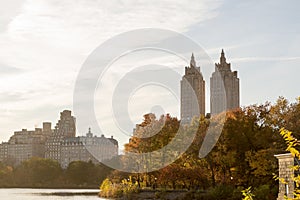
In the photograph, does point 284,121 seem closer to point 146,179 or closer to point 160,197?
point 160,197

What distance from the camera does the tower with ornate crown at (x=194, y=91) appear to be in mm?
131250

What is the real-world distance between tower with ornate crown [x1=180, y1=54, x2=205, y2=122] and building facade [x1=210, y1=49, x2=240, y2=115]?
10618 mm

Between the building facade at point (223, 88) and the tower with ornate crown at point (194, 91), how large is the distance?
10618mm

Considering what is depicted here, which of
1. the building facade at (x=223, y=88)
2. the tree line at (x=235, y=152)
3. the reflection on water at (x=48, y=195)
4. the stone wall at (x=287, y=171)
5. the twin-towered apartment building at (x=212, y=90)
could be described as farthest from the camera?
the building facade at (x=223, y=88)

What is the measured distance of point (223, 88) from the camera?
166 metres

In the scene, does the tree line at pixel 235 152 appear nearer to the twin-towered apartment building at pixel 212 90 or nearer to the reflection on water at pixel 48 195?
the reflection on water at pixel 48 195

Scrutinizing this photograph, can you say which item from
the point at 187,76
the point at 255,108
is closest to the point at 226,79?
the point at 187,76

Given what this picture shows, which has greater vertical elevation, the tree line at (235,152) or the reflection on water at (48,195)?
the tree line at (235,152)

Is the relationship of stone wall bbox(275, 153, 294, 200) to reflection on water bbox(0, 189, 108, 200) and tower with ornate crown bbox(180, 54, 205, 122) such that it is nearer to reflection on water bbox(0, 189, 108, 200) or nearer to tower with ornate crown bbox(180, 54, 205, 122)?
reflection on water bbox(0, 189, 108, 200)

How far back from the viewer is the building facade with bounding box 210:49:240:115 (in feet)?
534

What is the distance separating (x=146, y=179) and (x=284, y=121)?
1914 cm

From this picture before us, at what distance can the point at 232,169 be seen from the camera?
155 ft

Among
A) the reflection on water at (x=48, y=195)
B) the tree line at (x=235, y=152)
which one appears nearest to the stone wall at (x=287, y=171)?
the tree line at (x=235, y=152)

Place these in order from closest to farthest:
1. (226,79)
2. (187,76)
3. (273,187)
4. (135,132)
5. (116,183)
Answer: (273,187) < (135,132) < (116,183) < (187,76) < (226,79)
